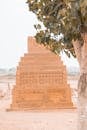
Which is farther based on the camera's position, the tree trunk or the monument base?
the monument base

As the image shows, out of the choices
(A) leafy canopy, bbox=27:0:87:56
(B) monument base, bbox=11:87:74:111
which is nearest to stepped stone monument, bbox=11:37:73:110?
(B) monument base, bbox=11:87:74:111

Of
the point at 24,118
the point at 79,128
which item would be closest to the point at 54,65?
the point at 24,118

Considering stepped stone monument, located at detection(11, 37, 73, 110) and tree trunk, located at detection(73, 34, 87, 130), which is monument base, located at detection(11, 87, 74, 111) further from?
tree trunk, located at detection(73, 34, 87, 130)

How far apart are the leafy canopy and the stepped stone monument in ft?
51.1

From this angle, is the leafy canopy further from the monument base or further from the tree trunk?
the monument base

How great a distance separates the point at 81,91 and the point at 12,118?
12.5 meters

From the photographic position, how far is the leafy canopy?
9188 millimetres

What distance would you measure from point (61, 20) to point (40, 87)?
1732 cm

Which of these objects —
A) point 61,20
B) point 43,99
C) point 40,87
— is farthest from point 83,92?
point 40,87

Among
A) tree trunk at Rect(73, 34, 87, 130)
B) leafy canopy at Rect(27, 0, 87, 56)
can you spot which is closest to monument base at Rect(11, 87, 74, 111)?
leafy canopy at Rect(27, 0, 87, 56)

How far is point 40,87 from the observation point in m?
26.7

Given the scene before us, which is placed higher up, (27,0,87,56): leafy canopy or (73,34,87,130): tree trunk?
(27,0,87,56): leafy canopy

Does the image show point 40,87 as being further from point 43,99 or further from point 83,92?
point 83,92

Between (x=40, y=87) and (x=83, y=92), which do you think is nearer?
(x=83, y=92)
